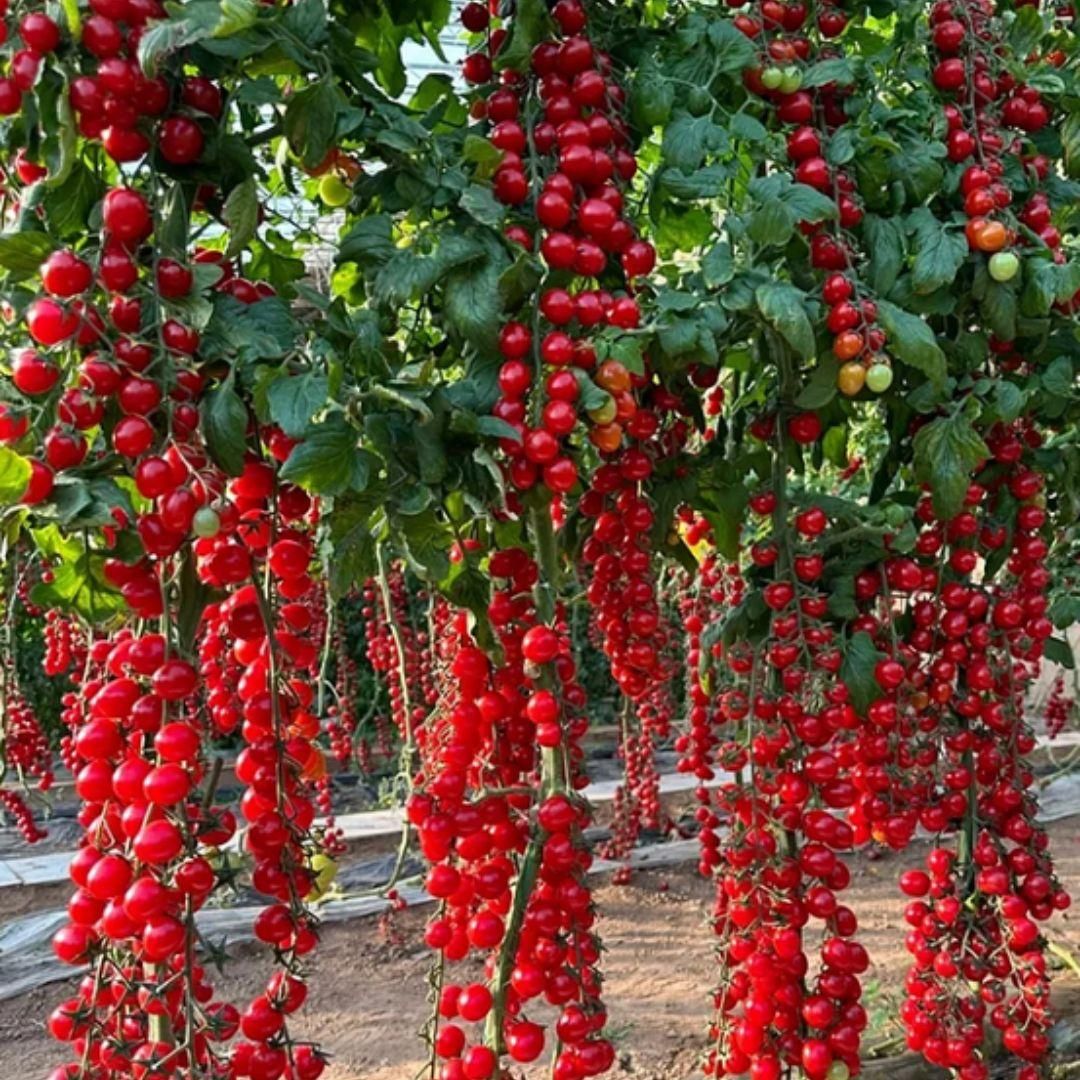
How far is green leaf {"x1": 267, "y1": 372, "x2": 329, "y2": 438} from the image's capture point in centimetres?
86

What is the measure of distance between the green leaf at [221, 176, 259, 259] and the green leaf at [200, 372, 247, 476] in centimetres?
14

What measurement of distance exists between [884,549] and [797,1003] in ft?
1.95

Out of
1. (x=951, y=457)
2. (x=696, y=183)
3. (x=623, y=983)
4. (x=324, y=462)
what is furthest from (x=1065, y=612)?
(x=623, y=983)

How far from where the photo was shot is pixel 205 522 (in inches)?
32.1

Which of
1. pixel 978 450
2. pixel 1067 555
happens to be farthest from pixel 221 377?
pixel 1067 555

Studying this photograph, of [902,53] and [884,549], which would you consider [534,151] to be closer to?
[902,53]

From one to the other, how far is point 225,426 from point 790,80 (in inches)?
31.4

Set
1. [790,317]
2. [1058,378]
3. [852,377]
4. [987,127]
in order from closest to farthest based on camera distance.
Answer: [790,317] → [852,377] → [987,127] → [1058,378]

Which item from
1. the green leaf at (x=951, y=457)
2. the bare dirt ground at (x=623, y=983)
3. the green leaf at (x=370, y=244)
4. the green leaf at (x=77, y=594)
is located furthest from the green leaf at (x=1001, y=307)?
the bare dirt ground at (x=623, y=983)

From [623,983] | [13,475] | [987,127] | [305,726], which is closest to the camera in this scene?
[13,475]

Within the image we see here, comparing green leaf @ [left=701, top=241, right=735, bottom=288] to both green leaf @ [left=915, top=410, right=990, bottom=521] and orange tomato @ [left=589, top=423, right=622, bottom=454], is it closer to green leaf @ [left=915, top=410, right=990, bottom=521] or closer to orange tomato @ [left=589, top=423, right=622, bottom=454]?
orange tomato @ [left=589, top=423, right=622, bottom=454]

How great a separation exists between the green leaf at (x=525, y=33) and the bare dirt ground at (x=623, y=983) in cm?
229

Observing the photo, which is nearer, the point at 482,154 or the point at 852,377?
the point at 482,154

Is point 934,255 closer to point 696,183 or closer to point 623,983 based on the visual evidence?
point 696,183
